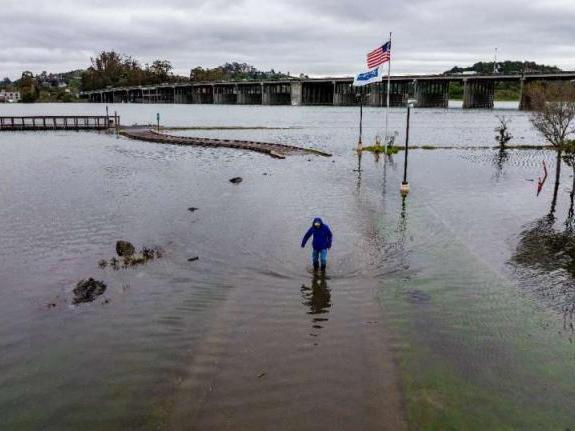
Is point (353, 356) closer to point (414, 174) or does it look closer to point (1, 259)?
point (1, 259)

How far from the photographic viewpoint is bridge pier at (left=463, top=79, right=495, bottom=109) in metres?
189

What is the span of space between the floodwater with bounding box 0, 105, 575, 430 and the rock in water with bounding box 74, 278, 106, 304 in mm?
377

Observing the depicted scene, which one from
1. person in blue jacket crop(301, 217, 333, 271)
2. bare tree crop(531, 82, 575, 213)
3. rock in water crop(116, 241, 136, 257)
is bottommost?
rock in water crop(116, 241, 136, 257)

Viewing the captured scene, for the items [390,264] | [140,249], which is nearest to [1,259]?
[140,249]

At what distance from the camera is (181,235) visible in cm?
2128

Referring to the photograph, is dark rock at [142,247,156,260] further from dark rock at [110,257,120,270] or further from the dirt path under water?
the dirt path under water

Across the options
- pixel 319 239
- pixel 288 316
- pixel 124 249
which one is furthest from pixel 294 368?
pixel 124 249

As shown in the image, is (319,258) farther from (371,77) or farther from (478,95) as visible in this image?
(478,95)

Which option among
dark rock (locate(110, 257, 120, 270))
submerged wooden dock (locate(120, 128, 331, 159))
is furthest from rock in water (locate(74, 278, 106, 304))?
submerged wooden dock (locate(120, 128, 331, 159))

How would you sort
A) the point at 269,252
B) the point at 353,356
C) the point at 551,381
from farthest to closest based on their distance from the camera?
the point at 269,252, the point at 353,356, the point at 551,381

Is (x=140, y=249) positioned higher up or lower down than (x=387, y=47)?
lower down

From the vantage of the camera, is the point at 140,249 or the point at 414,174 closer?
the point at 140,249

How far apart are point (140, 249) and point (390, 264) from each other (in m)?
8.87

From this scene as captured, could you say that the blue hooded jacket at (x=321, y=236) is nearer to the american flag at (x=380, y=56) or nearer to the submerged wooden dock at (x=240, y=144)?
the american flag at (x=380, y=56)
